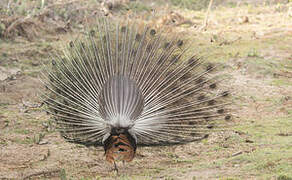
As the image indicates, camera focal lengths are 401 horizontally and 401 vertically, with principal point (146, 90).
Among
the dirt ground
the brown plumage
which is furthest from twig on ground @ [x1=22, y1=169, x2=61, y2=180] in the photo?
the brown plumage

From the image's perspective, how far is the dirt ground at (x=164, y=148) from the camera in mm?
5031

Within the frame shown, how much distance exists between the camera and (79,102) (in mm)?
5055

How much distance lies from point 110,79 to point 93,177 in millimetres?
1224

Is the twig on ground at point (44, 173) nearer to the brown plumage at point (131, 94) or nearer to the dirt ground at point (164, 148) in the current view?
the dirt ground at point (164, 148)

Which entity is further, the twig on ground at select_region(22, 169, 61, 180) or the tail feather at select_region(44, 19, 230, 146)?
the twig on ground at select_region(22, 169, 61, 180)

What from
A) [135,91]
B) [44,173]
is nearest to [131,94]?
[135,91]

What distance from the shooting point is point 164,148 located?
5.66 metres

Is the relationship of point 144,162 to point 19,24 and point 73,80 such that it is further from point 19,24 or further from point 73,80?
point 19,24

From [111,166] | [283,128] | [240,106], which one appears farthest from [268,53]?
[111,166]

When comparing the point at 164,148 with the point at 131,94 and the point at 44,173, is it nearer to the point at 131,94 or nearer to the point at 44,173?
the point at 131,94

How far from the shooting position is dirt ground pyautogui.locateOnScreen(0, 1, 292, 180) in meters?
5.03

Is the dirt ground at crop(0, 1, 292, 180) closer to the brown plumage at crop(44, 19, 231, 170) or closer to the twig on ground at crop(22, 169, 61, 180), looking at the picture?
the twig on ground at crop(22, 169, 61, 180)

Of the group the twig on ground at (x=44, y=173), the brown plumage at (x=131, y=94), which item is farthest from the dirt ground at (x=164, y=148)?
the brown plumage at (x=131, y=94)

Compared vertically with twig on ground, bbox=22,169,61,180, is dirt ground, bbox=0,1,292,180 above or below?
above
